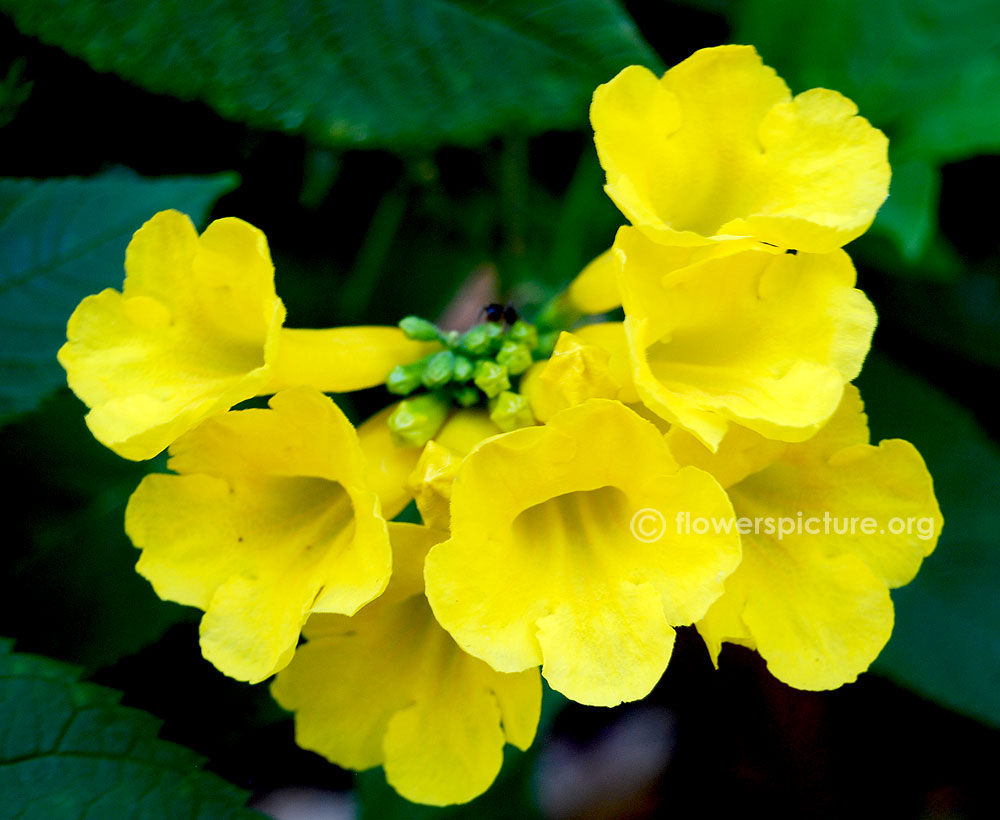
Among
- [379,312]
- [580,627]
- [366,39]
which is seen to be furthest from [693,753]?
[366,39]

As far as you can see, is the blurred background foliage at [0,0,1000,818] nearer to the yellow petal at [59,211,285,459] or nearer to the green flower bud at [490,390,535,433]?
the yellow petal at [59,211,285,459]

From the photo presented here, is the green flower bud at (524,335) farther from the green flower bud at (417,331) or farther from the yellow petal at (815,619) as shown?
the yellow petal at (815,619)

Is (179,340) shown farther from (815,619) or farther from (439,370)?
(815,619)

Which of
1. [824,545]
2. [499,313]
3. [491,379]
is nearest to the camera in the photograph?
[824,545]

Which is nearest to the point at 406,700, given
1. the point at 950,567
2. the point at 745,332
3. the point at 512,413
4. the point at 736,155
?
the point at 512,413

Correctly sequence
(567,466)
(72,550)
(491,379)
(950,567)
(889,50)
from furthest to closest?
(889,50) → (950,567) → (72,550) → (491,379) → (567,466)

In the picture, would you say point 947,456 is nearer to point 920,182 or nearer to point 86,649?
point 920,182

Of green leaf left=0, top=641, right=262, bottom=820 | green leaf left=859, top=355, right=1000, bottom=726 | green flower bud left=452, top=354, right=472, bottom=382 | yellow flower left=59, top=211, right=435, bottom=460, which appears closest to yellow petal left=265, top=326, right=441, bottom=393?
yellow flower left=59, top=211, right=435, bottom=460
